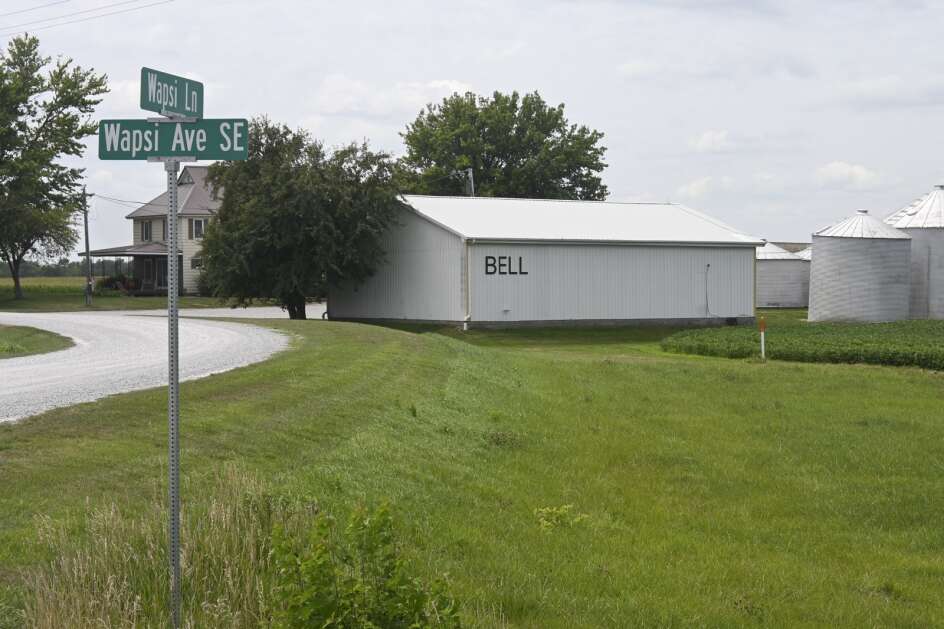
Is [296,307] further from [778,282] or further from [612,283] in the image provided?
[778,282]

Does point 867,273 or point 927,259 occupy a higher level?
point 927,259

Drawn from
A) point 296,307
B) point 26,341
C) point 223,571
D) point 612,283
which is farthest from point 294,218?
point 223,571

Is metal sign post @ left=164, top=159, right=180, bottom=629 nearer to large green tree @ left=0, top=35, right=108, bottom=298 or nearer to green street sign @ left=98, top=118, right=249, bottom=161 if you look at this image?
green street sign @ left=98, top=118, right=249, bottom=161

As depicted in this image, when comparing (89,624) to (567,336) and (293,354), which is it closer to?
(293,354)

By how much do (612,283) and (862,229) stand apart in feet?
43.8

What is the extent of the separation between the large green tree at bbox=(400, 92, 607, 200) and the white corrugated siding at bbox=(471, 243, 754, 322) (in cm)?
3061

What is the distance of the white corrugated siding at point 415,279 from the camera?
4122 centimetres

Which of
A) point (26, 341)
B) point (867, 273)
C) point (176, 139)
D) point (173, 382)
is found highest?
point (176, 139)

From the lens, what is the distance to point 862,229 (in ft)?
162

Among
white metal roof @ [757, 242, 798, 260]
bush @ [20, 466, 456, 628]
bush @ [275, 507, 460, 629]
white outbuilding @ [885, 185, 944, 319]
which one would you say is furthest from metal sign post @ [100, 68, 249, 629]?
white metal roof @ [757, 242, 798, 260]

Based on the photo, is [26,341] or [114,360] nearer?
[114,360]

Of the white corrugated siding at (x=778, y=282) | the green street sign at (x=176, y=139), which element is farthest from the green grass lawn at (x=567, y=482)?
the white corrugated siding at (x=778, y=282)

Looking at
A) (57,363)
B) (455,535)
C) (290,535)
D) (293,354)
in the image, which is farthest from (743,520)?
(57,363)

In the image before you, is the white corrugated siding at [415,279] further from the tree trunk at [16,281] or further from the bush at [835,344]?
the tree trunk at [16,281]
